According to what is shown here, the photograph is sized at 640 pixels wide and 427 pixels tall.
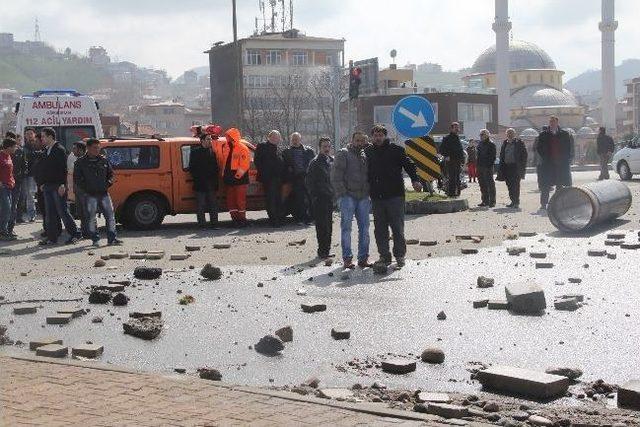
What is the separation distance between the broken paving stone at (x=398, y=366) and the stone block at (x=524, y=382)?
1.96 ft

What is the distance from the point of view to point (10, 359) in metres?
7.50

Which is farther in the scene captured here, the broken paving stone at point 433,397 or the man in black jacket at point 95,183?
the man in black jacket at point 95,183

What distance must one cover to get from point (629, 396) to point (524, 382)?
2.19 feet

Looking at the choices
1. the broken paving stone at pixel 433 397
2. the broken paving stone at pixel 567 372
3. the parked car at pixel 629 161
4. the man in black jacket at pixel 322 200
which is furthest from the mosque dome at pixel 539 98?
the broken paving stone at pixel 433 397

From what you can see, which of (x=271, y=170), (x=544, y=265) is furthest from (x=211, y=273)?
(x=271, y=170)

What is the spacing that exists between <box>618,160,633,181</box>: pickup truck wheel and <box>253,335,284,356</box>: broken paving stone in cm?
2931

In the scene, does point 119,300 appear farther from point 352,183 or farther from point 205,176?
point 205,176

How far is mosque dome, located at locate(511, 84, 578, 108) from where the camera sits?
14125 centimetres

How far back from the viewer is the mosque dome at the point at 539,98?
141250mm

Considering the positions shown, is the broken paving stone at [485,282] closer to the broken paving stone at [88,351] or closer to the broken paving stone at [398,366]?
the broken paving stone at [398,366]

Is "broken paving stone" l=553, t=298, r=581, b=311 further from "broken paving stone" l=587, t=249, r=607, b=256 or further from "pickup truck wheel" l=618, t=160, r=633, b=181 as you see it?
"pickup truck wheel" l=618, t=160, r=633, b=181

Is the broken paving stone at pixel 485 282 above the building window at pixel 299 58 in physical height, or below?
below

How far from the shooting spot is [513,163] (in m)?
22.3

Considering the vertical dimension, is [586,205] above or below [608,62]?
below
